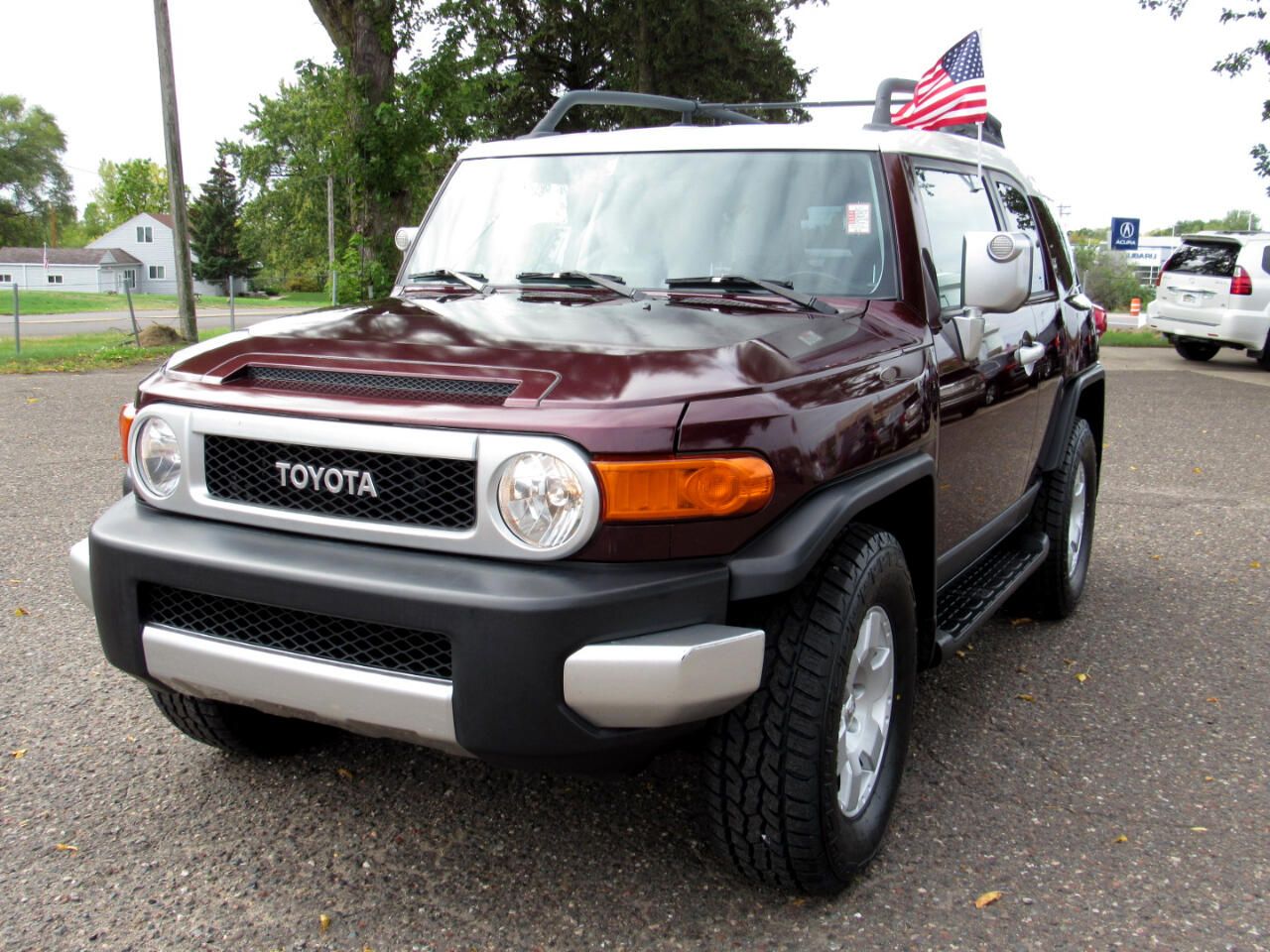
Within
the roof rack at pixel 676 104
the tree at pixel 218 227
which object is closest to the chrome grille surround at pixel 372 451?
the roof rack at pixel 676 104

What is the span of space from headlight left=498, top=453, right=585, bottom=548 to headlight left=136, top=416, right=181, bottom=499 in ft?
2.98

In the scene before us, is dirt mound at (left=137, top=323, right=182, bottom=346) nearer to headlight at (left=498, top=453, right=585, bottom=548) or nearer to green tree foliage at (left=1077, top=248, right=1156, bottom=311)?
headlight at (left=498, top=453, right=585, bottom=548)

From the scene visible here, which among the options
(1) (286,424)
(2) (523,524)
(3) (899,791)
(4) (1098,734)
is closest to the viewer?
(2) (523,524)

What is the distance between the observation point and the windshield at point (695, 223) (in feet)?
11.2

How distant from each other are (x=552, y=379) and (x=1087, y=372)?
357 cm

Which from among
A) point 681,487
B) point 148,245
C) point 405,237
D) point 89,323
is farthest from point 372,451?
point 148,245

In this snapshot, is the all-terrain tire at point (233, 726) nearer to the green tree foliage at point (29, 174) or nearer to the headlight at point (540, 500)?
the headlight at point (540, 500)

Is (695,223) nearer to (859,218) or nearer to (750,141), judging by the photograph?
(750,141)

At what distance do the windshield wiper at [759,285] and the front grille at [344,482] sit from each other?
47.7 inches

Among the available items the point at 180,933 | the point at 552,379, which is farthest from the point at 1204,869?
the point at 180,933

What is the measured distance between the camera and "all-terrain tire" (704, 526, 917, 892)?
8.25 ft

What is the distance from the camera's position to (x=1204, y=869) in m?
2.96

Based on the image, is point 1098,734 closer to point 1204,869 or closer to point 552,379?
point 1204,869

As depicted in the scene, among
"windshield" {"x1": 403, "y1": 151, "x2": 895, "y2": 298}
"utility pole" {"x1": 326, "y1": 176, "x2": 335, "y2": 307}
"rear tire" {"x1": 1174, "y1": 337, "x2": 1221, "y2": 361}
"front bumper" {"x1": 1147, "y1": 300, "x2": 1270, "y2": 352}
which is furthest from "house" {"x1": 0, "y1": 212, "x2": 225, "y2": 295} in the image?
"windshield" {"x1": 403, "y1": 151, "x2": 895, "y2": 298}
